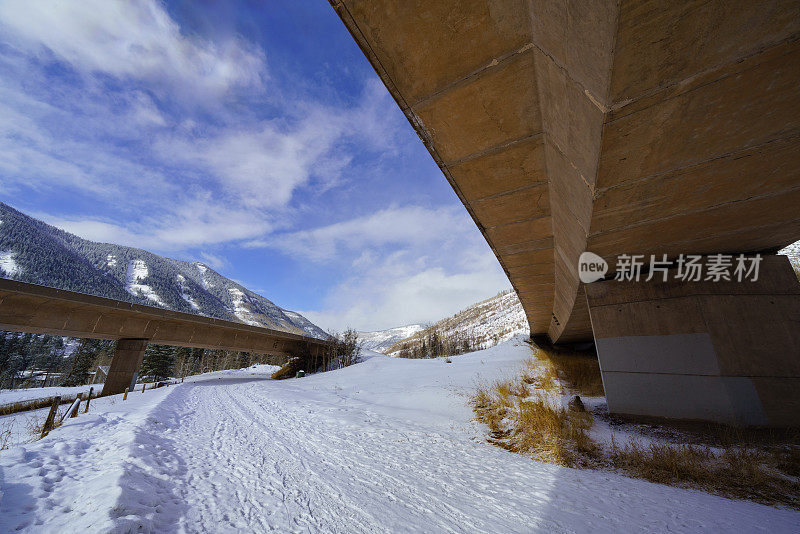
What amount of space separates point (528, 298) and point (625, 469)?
6.51 m

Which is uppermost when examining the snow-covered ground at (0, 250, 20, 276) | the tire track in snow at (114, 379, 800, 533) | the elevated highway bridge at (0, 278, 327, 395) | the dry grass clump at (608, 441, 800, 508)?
the snow-covered ground at (0, 250, 20, 276)

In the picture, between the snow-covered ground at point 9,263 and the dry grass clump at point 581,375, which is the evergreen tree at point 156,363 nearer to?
the dry grass clump at point 581,375

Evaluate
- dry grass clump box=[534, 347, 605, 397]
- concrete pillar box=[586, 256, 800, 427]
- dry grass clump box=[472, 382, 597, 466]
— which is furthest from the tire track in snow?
dry grass clump box=[534, 347, 605, 397]

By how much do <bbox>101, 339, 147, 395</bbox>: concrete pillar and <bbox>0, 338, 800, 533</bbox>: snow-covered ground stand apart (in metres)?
18.0

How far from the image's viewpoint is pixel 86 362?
50.3 metres

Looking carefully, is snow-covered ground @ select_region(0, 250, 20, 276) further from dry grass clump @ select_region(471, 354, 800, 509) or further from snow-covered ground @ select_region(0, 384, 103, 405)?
dry grass clump @ select_region(471, 354, 800, 509)

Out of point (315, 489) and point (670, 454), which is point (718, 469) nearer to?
point (670, 454)

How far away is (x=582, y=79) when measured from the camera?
2.66 metres

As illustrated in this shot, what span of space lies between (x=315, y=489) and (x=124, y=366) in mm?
24717

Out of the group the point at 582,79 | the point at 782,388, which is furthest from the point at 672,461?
the point at 582,79

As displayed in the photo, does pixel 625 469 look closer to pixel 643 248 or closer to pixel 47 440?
pixel 643 248

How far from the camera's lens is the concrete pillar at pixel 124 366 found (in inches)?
785

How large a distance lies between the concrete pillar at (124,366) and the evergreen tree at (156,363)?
1388 inches

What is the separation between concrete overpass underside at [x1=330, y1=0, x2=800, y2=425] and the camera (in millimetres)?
2221
